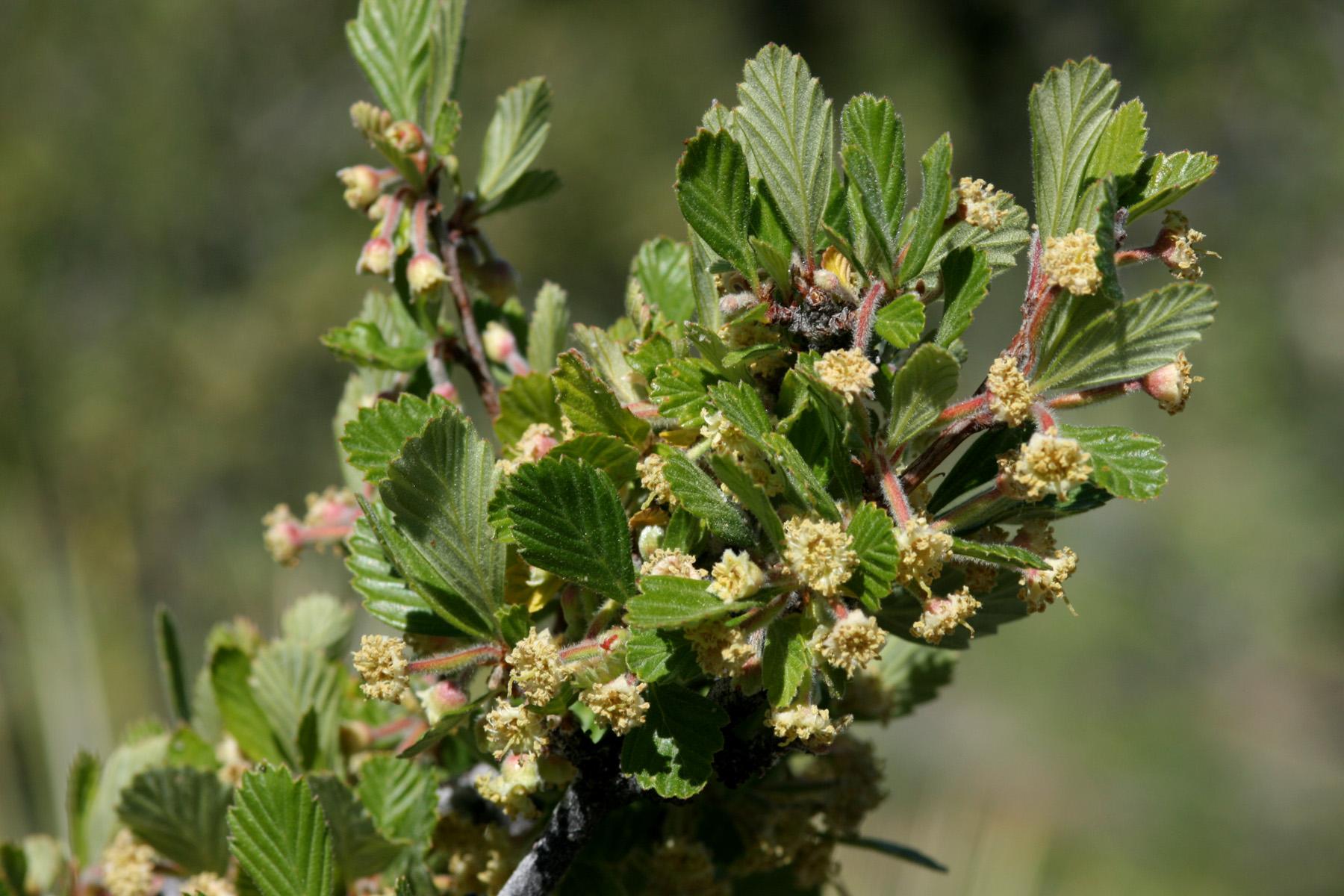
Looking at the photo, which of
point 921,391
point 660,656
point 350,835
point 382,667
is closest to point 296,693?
point 350,835

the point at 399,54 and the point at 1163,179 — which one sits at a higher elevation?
the point at 399,54

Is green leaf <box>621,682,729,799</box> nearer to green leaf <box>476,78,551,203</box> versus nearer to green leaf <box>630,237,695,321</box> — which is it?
green leaf <box>630,237,695,321</box>

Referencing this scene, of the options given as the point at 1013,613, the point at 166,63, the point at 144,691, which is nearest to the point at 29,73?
the point at 166,63

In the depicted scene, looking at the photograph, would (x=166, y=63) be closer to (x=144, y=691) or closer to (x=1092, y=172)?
(x=144, y=691)

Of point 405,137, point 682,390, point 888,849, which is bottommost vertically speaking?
point 888,849

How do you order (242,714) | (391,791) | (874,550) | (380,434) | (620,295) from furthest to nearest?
1. (620,295)
2. (242,714)
3. (391,791)
4. (380,434)
5. (874,550)

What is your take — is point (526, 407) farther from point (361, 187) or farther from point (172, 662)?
point (172, 662)
